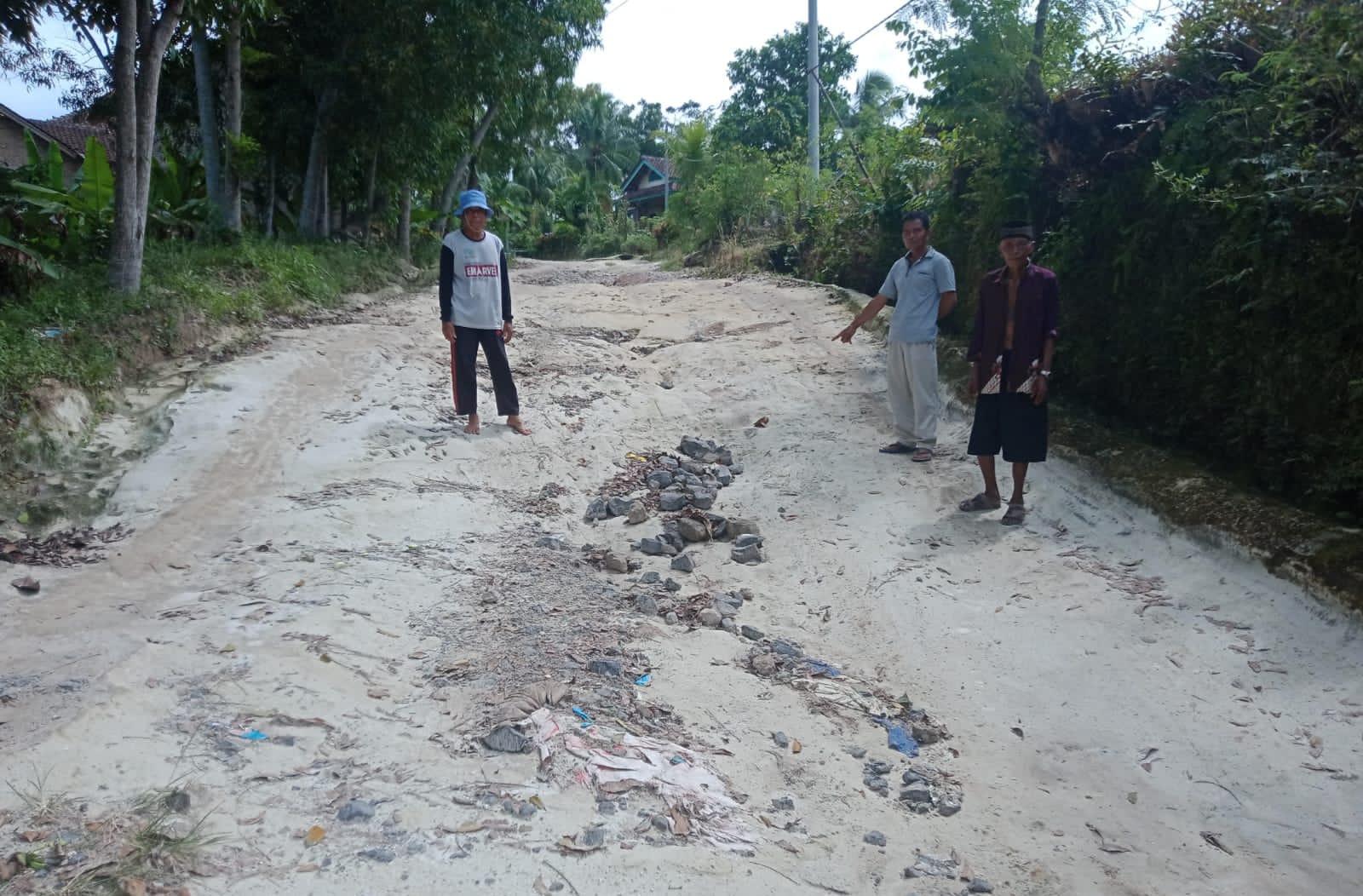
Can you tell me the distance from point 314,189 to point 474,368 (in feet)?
29.9

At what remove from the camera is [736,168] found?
19891mm

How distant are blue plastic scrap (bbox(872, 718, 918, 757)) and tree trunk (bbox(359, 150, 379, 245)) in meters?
13.0

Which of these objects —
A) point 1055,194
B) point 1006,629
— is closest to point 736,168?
point 1055,194

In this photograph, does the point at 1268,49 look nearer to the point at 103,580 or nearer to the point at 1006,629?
the point at 1006,629

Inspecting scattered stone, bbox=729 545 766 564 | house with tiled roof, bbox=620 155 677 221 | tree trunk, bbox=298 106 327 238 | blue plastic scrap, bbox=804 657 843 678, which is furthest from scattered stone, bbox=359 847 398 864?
house with tiled roof, bbox=620 155 677 221

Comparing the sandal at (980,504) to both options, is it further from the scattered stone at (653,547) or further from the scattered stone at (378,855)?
the scattered stone at (378,855)

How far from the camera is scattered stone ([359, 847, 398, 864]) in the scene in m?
2.54

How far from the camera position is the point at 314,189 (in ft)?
45.8

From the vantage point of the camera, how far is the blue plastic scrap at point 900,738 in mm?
3605

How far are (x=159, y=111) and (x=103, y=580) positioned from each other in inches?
497

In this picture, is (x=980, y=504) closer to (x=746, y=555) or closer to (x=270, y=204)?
(x=746, y=555)

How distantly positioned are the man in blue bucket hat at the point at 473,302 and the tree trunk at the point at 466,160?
945 centimetres

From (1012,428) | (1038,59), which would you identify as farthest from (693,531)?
Answer: (1038,59)

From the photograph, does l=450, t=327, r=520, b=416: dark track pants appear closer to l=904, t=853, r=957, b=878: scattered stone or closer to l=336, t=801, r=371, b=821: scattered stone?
l=336, t=801, r=371, b=821: scattered stone
